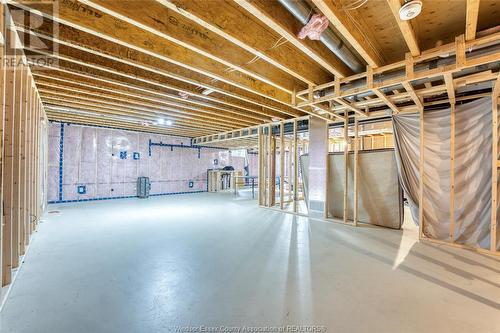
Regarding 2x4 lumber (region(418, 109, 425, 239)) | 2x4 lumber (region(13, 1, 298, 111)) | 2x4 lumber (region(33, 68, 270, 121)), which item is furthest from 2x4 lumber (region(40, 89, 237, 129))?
2x4 lumber (region(418, 109, 425, 239))

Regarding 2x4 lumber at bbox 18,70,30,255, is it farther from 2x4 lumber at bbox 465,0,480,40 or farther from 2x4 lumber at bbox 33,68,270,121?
2x4 lumber at bbox 465,0,480,40

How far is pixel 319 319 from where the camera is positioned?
1.76 m

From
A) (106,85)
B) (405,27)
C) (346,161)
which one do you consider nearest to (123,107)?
(106,85)

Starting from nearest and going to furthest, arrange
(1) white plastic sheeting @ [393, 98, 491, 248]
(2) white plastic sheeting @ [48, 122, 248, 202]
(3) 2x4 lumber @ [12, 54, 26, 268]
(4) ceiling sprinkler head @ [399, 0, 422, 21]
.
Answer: (4) ceiling sprinkler head @ [399, 0, 422, 21]
(3) 2x4 lumber @ [12, 54, 26, 268]
(1) white plastic sheeting @ [393, 98, 491, 248]
(2) white plastic sheeting @ [48, 122, 248, 202]

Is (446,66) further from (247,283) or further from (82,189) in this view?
(82,189)

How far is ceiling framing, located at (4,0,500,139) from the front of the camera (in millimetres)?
2010

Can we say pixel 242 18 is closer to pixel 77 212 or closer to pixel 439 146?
pixel 439 146

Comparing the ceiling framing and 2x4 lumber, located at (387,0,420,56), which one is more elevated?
the ceiling framing

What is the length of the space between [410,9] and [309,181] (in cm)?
414

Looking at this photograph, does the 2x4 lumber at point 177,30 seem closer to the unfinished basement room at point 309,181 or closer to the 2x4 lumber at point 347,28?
the unfinished basement room at point 309,181

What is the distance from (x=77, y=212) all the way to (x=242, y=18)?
241 inches

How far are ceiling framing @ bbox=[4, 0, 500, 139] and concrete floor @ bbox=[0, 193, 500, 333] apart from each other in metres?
2.26

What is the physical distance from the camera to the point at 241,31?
2.26 meters

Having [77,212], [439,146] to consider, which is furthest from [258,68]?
[77,212]
